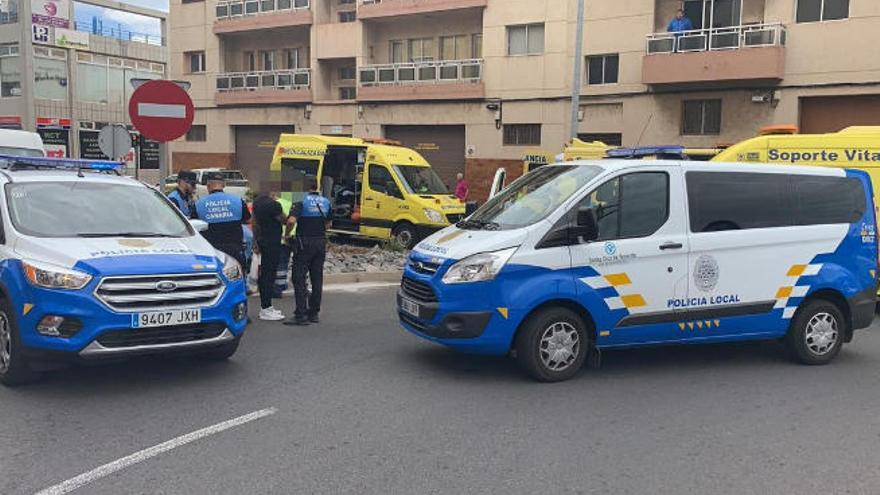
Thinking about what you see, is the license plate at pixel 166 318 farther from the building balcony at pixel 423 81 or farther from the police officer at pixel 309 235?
the building balcony at pixel 423 81

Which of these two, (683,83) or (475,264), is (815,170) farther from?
(683,83)

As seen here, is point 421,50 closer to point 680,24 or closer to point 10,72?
point 680,24

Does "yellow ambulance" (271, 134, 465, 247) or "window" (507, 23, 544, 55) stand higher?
"window" (507, 23, 544, 55)

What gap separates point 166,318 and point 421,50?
84.6ft

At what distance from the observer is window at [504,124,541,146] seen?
86.3 ft

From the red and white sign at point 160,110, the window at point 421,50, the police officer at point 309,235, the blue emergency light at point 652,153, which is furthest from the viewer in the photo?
the window at point 421,50

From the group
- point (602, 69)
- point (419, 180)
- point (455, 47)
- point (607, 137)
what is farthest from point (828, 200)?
point (455, 47)

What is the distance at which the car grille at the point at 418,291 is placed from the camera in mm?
6146

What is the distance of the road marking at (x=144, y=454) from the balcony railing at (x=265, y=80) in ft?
93.2

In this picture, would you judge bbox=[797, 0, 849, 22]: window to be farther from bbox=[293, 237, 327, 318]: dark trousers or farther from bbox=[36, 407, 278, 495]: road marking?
bbox=[36, 407, 278, 495]: road marking

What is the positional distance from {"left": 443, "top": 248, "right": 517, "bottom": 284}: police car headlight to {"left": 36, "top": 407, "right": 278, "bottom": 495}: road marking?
1771 mm

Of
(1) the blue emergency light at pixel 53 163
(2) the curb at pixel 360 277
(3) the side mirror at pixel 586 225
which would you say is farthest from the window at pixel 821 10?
(1) the blue emergency light at pixel 53 163

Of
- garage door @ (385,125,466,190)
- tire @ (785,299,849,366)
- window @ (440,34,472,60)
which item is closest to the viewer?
tire @ (785,299,849,366)

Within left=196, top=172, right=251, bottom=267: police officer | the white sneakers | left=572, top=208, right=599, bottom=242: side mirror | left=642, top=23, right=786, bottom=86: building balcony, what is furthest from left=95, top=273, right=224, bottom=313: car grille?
left=642, top=23, right=786, bottom=86: building balcony
